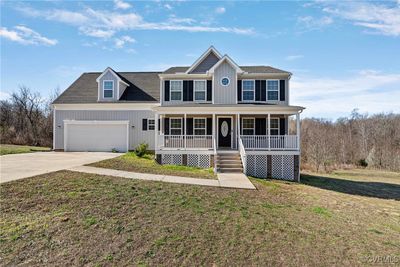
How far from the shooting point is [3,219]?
5699 mm

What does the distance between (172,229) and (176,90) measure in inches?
562

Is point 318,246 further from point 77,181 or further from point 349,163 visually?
point 349,163

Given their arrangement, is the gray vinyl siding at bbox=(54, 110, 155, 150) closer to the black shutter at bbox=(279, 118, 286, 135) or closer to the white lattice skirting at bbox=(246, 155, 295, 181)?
the white lattice skirting at bbox=(246, 155, 295, 181)

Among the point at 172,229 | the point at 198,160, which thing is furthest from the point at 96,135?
the point at 172,229

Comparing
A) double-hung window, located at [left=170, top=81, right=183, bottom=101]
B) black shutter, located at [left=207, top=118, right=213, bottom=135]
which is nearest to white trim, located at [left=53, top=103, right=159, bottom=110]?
double-hung window, located at [left=170, top=81, right=183, bottom=101]

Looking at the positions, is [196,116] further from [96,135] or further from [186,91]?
[96,135]

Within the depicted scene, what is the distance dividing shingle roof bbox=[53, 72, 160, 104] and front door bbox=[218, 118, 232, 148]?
243 inches

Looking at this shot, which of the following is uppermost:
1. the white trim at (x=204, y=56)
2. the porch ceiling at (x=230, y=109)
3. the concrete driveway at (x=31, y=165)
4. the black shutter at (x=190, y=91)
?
the white trim at (x=204, y=56)

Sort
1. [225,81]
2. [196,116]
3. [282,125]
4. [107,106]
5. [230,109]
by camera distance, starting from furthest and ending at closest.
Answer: [107,106] < [196,116] < [282,125] < [225,81] < [230,109]

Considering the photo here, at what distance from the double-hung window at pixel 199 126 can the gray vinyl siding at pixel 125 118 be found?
4.17m

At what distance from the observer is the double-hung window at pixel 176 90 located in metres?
18.9

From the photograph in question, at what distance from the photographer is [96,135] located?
68.8 feet

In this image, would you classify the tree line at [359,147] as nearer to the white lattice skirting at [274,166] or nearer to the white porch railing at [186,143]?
the white lattice skirting at [274,166]

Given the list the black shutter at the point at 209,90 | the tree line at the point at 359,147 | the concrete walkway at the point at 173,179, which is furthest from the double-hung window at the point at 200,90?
the tree line at the point at 359,147
